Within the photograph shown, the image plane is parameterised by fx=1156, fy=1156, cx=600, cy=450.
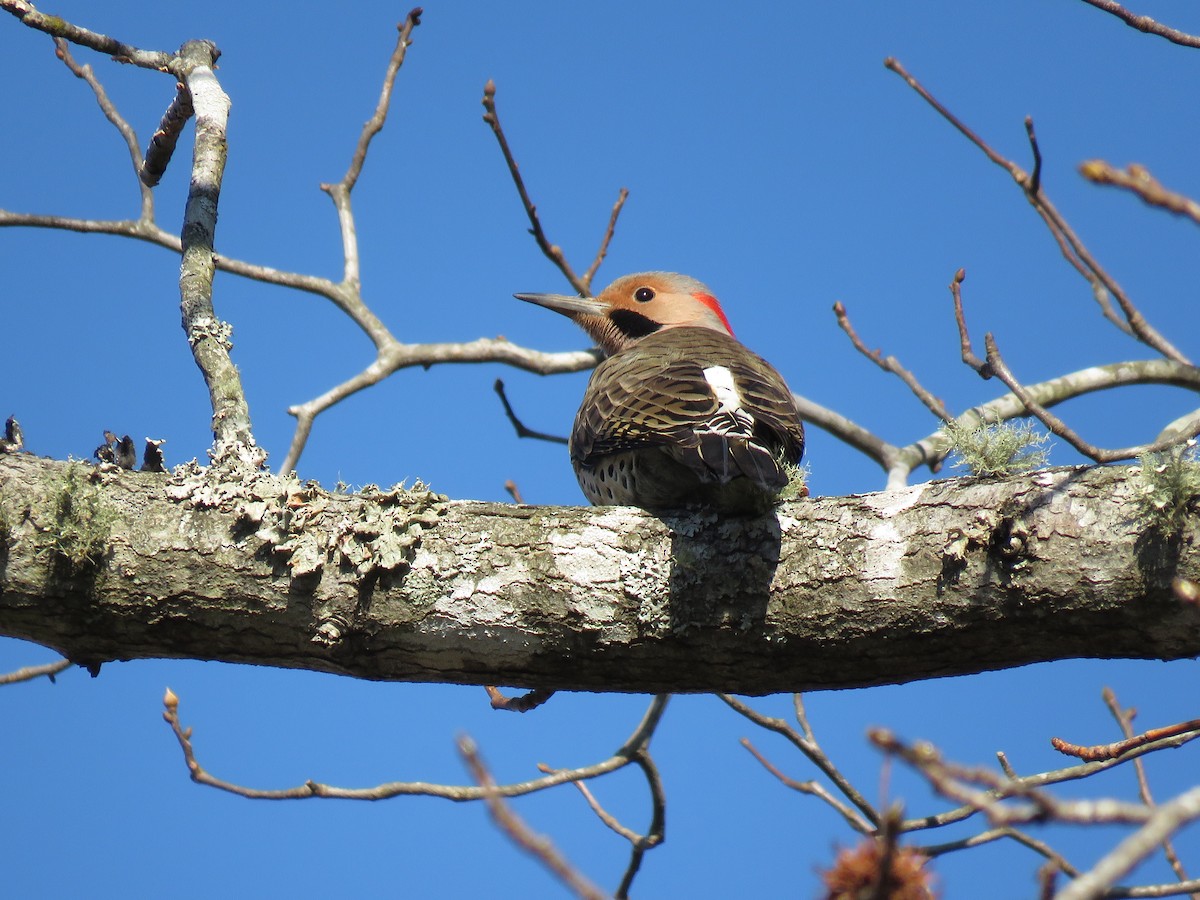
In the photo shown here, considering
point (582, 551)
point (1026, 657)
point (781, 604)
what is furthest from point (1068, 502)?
point (582, 551)

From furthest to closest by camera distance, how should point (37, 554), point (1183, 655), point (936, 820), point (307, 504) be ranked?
1. point (936, 820)
2. point (307, 504)
3. point (37, 554)
4. point (1183, 655)

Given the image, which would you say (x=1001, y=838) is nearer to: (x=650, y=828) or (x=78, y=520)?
(x=650, y=828)

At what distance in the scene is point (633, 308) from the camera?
6.85 m

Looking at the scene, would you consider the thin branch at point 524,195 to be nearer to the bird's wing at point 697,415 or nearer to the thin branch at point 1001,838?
the bird's wing at point 697,415

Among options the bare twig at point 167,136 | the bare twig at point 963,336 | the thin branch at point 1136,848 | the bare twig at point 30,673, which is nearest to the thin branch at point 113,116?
the bare twig at point 167,136

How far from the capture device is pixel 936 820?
3.81 metres

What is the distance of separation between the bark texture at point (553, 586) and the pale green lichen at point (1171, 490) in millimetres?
80

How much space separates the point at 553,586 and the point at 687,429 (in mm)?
916

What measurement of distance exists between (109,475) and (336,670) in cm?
87

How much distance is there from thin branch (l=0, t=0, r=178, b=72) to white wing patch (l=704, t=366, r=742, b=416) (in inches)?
97.6

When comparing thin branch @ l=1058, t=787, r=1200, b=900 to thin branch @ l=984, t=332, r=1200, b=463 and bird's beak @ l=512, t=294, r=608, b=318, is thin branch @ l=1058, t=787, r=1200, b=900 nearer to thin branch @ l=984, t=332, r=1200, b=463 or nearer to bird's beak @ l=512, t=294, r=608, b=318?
thin branch @ l=984, t=332, r=1200, b=463

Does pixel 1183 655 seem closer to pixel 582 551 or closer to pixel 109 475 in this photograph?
pixel 582 551

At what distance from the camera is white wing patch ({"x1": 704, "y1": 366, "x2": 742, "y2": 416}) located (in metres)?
4.10

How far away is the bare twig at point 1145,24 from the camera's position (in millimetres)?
2754
